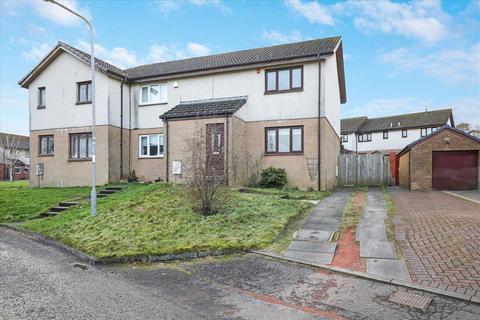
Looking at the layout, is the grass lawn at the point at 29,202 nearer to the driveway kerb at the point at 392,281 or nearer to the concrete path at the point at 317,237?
the concrete path at the point at 317,237

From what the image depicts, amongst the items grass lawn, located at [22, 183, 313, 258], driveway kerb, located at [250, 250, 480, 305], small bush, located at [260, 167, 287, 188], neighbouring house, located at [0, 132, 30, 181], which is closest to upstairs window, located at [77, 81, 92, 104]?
grass lawn, located at [22, 183, 313, 258]

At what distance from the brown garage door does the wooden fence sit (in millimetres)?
4073

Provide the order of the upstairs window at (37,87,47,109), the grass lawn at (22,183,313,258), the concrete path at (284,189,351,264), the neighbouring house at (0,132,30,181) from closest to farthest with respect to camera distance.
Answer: the concrete path at (284,189,351,264) < the grass lawn at (22,183,313,258) < the upstairs window at (37,87,47,109) < the neighbouring house at (0,132,30,181)

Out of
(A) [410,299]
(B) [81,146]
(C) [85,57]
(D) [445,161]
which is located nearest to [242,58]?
(C) [85,57]

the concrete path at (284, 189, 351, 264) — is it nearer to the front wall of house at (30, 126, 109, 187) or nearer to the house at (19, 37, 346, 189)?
the house at (19, 37, 346, 189)

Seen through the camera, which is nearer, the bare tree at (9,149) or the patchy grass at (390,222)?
the patchy grass at (390,222)

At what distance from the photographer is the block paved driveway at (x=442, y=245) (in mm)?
5672

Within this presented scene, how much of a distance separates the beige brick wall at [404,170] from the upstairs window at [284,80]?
817 cm

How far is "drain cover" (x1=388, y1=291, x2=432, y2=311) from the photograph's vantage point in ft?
15.9

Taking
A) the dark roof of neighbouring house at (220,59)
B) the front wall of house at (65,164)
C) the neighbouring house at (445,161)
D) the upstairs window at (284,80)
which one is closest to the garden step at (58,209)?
the front wall of house at (65,164)

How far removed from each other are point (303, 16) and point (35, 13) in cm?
1036

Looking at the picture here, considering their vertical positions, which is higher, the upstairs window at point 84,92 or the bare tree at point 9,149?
the upstairs window at point 84,92

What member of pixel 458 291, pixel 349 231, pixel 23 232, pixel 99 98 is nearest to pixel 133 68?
pixel 99 98

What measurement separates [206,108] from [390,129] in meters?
40.4
